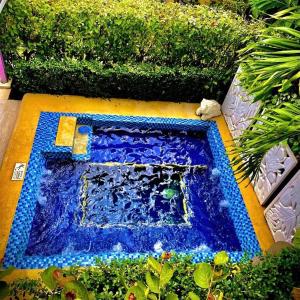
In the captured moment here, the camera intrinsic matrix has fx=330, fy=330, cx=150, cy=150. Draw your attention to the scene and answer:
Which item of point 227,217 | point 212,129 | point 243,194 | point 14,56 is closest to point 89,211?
point 227,217

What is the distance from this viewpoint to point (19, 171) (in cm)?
653

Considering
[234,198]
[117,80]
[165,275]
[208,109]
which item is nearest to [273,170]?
[234,198]

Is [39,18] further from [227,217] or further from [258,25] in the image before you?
[227,217]

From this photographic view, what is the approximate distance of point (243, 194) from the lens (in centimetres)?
689

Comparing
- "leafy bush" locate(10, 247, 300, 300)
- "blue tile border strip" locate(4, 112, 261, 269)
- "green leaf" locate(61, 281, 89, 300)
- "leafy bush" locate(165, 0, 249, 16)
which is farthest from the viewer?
"leafy bush" locate(165, 0, 249, 16)

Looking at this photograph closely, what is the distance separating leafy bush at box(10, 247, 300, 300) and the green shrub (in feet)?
15.5

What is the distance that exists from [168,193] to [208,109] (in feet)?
8.53

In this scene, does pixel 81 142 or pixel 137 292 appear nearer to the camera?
pixel 137 292

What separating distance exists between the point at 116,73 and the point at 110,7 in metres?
1.51

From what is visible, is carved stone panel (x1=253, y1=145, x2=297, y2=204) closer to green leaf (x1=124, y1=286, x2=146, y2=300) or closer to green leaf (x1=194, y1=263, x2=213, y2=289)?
green leaf (x1=194, y1=263, x2=213, y2=289)

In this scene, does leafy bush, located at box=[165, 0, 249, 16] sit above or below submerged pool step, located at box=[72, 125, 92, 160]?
above

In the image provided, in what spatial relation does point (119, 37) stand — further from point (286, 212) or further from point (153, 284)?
point (153, 284)

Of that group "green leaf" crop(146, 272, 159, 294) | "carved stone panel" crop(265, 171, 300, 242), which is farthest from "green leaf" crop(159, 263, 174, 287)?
"carved stone panel" crop(265, 171, 300, 242)

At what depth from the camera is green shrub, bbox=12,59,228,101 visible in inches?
305
